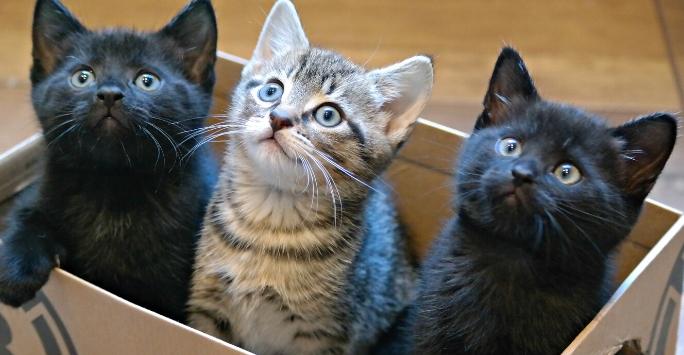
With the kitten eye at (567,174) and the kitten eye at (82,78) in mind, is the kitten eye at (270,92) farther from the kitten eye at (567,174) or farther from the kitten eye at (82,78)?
the kitten eye at (567,174)

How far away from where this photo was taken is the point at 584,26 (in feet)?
9.59

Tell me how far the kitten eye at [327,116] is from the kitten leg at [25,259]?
52cm

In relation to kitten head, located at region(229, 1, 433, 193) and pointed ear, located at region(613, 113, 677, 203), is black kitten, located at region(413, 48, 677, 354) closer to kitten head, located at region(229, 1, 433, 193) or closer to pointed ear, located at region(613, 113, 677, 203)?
pointed ear, located at region(613, 113, 677, 203)

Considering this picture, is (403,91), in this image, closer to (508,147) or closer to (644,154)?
(508,147)

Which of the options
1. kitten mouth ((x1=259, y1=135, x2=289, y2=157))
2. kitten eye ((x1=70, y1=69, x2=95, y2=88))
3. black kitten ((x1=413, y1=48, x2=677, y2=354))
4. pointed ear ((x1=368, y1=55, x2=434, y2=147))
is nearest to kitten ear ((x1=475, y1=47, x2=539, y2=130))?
black kitten ((x1=413, y1=48, x2=677, y2=354))

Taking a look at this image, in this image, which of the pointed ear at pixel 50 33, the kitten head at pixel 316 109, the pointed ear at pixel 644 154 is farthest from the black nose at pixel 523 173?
the pointed ear at pixel 50 33

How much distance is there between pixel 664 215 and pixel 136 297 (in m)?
1.02

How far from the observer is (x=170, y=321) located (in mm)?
1273

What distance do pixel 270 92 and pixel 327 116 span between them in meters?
0.12

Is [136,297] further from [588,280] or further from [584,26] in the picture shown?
[584,26]

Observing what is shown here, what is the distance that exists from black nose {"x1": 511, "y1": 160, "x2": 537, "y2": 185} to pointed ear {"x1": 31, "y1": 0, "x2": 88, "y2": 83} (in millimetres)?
876

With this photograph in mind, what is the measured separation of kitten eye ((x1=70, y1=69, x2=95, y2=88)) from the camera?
1.48 metres

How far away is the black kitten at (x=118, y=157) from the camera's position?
1.45m

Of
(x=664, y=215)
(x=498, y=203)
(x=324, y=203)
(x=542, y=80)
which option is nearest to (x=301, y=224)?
(x=324, y=203)
